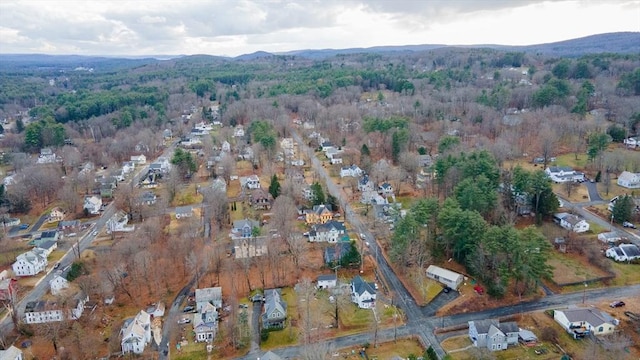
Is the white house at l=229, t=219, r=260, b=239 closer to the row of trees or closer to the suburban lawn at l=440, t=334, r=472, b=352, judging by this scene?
the row of trees

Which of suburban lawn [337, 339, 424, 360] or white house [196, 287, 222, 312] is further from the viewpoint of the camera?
white house [196, 287, 222, 312]

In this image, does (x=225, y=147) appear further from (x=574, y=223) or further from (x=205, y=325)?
(x=574, y=223)

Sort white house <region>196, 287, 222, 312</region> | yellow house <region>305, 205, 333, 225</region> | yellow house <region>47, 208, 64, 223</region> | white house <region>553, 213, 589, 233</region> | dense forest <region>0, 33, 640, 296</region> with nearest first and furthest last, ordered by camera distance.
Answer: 1. white house <region>196, 287, 222, 312</region>
2. dense forest <region>0, 33, 640, 296</region>
3. white house <region>553, 213, 589, 233</region>
4. yellow house <region>305, 205, 333, 225</region>
5. yellow house <region>47, 208, 64, 223</region>

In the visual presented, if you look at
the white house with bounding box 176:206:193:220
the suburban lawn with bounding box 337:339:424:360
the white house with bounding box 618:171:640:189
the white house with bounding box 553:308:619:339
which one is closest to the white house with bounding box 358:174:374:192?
the white house with bounding box 176:206:193:220

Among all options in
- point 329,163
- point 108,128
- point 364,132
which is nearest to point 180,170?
point 329,163

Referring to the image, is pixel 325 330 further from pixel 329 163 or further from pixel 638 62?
pixel 638 62

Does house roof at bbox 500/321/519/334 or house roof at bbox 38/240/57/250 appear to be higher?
house roof at bbox 500/321/519/334

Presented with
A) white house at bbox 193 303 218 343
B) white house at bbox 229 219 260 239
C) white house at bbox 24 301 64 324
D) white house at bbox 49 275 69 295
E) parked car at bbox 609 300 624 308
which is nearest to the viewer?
white house at bbox 193 303 218 343


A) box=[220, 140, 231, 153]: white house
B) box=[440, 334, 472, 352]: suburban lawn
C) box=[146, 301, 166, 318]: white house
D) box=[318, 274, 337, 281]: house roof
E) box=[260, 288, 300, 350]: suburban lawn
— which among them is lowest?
box=[440, 334, 472, 352]: suburban lawn

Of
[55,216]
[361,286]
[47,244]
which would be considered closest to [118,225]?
[47,244]
